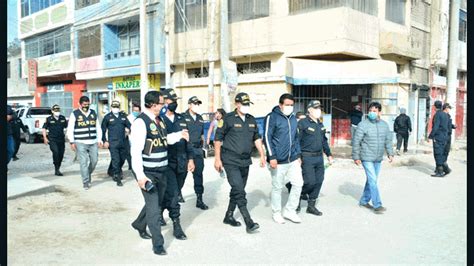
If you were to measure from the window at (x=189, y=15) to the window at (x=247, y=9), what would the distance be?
152cm

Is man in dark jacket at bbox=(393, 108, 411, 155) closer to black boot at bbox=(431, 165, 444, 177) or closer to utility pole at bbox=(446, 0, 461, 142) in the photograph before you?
utility pole at bbox=(446, 0, 461, 142)

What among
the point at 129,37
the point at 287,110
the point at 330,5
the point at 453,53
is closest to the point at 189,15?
the point at 129,37

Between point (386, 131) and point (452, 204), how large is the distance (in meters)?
1.82

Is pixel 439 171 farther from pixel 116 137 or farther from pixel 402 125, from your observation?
pixel 116 137

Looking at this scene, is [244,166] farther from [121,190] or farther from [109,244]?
[121,190]

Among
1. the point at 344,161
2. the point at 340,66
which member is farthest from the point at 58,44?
the point at 344,161

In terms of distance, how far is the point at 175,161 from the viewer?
5.23m

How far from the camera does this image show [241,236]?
16.6 ft

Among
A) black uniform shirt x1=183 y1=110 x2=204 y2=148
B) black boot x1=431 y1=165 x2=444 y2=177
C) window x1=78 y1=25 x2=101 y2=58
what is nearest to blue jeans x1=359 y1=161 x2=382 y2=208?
black uniform shirt x1=183 y1=110 x2=204 y2=148

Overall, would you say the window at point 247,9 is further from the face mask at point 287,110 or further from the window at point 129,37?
the face mask at point 287,110

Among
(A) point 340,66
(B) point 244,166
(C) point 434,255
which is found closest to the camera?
(C) point 434,255

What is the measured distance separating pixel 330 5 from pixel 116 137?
368 inches

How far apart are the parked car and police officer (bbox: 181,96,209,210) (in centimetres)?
1305

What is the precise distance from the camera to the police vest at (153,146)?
4363 millimetres
